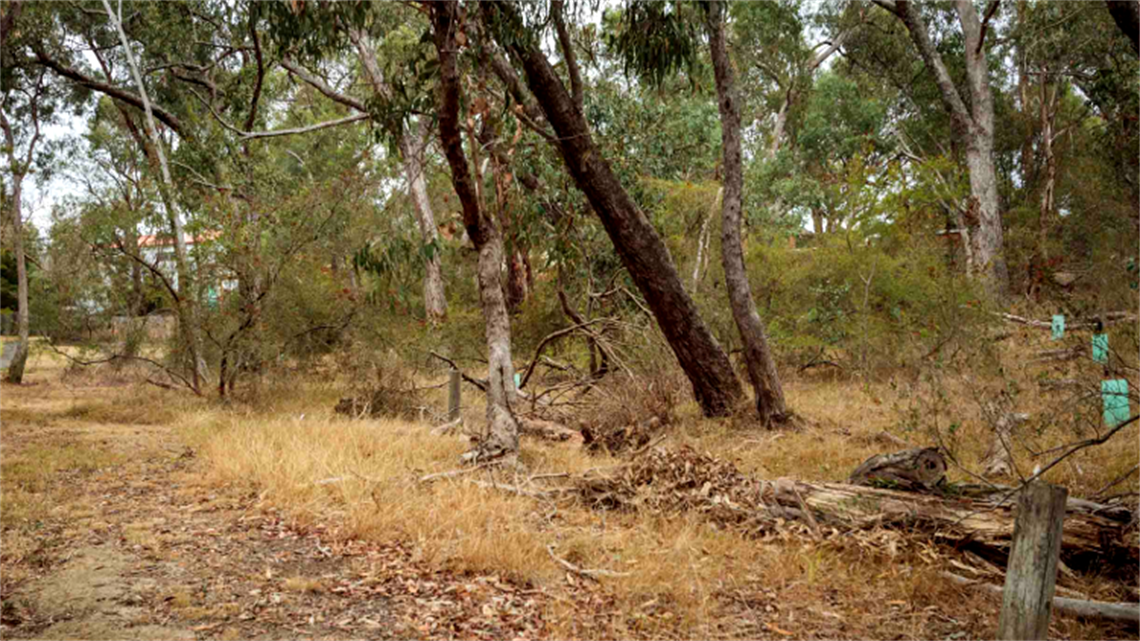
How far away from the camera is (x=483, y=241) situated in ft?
25.4

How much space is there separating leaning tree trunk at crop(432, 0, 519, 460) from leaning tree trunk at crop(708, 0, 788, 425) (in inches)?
123

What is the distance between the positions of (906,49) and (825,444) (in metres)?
17.6

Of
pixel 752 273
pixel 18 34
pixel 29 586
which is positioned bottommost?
pixel 29 586

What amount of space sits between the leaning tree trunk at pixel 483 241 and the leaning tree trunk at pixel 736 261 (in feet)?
10.2

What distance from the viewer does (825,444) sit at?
8344mm

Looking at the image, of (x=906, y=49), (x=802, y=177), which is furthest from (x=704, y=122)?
(x=906, y=49)

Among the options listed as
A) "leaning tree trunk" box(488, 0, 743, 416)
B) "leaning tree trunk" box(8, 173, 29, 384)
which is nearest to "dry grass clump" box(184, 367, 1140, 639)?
"leaning tree trunk" box(488, 0, 743, 416)

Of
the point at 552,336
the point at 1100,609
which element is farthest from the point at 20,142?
the point at 1100,609

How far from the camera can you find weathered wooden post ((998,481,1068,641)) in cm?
346

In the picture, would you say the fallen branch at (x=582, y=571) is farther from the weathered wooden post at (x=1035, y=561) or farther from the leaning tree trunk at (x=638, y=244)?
the leaning tree trunk at (x=638, y=244)

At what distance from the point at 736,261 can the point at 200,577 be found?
21.6ft

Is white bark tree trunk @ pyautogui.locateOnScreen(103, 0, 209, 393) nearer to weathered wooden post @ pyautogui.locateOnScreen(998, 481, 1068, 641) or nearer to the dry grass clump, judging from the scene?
the dry grass clump

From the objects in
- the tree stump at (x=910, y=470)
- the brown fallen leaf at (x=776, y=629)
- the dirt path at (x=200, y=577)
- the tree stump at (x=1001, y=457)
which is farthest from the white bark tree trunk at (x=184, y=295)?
the tree stump at (x=1001, y=457)

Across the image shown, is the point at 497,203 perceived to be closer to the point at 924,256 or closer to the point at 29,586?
the point at 29,586
